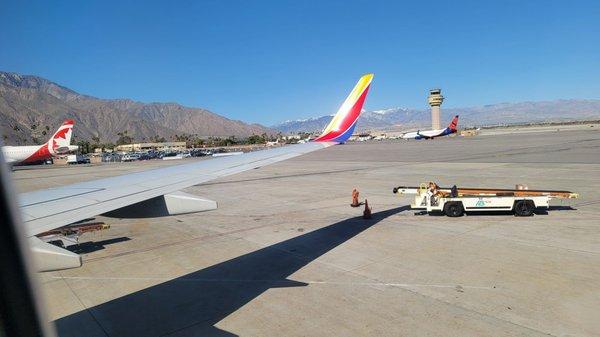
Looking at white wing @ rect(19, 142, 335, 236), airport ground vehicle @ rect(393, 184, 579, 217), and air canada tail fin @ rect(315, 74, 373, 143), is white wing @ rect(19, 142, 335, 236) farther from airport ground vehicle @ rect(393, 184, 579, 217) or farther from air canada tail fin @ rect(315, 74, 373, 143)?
airport ground vehicle @ rect(393, 184, 579, 217)

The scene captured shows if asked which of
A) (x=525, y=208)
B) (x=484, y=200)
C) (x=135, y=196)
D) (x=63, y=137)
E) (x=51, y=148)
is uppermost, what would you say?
(x=63, y=137)

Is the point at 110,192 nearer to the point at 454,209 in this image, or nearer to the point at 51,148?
the point at 454,209

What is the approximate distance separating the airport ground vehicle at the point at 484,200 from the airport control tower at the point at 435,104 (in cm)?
15076

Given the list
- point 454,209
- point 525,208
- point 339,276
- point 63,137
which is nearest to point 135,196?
point 339,276

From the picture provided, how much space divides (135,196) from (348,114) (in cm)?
588

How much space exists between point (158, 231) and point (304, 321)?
10700mm

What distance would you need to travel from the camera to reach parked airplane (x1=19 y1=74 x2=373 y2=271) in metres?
4.94

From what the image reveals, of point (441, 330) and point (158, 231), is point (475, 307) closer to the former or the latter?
point (441, 330)

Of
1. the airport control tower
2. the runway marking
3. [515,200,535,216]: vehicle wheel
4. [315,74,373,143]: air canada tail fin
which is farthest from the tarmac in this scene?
the airport control tower

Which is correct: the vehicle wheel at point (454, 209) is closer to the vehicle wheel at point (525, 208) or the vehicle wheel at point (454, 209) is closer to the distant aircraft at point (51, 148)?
the vehicle wheel at point (525, 208)

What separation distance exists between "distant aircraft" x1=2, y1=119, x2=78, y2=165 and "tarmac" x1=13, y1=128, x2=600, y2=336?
44.8 meters

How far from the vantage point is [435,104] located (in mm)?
163875

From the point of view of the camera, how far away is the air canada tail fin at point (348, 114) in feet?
35.4

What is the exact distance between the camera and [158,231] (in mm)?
16969
